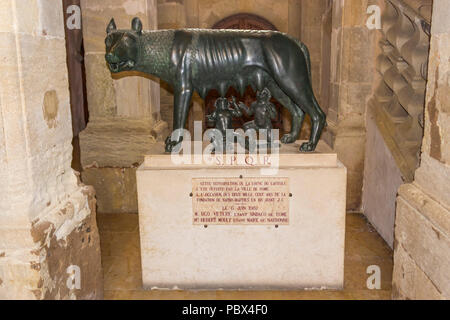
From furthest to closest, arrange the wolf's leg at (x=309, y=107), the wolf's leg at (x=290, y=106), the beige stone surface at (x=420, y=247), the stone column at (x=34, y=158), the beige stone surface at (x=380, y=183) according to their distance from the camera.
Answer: the beige stone surface at (x=380, y=183), the wolf's leg at (x=290, y=106), the wolf's leg at (x=309, y=107), the beige stone surface at (x=420, y=247), the stone column at (x=34, y=158)

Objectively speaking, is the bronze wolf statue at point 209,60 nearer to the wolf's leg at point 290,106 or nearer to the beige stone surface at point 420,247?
the wolf's leg at point 290,106

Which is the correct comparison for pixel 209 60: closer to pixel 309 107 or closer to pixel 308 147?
pixel 309 107

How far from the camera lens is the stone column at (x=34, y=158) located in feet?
6.64

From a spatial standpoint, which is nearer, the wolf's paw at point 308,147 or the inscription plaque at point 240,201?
the inscription plaque at point 240,201

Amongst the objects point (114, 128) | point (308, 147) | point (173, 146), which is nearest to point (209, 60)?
point (173, 146)

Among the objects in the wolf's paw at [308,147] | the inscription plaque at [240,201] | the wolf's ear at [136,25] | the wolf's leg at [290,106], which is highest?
the wolf's ear at [136,25]

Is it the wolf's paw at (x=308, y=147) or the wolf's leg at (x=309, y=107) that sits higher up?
the wolf's leg at (x=309, y=107)

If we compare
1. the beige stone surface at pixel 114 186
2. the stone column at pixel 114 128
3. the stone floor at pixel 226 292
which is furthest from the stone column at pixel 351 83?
the beige stone surface at pixel 114 186

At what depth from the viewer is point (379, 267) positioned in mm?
3506

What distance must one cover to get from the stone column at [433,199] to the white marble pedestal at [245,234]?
0.49 m

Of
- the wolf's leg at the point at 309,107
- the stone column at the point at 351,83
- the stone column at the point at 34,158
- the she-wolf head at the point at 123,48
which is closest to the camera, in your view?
the stone column at the point at 34,158

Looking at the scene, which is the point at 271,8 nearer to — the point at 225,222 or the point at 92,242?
the point at 225,222

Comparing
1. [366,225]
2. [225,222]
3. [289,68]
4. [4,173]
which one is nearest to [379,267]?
[366,225]

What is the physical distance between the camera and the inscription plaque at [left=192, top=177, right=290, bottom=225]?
9.66ft
